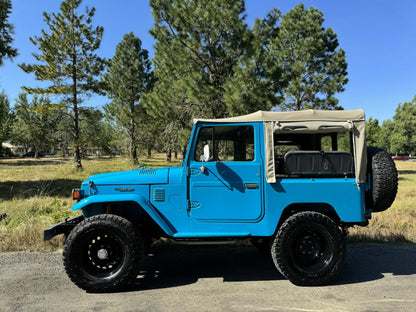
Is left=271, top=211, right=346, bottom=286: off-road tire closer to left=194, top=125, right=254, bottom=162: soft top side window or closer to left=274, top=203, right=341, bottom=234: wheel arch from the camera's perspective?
left=274, top=203, right=341, bottom=234: wheel arch

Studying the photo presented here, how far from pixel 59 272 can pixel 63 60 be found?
18.8 m

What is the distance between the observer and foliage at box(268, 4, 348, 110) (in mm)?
20906

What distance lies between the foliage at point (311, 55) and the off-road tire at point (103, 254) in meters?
18.7

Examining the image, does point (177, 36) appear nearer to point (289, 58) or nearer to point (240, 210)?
point (289, 58)

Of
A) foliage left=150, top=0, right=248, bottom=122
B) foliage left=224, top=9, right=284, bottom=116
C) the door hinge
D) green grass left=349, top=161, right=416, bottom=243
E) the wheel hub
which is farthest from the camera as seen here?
foliage left=150, top=0, right=248, bottom=122

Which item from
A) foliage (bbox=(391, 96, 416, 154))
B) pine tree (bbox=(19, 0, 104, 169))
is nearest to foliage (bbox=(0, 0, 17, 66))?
pine tree (bbox=(19, 0, 104, 169))

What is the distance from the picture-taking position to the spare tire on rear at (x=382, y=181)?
12.7ft

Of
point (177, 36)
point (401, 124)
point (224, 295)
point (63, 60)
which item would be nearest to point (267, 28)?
point (177, 36)

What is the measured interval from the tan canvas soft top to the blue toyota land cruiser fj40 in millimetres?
13

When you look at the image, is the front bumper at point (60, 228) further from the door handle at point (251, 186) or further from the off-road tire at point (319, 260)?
the off-road tire at point (319, 260)

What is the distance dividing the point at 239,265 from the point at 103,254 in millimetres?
2011

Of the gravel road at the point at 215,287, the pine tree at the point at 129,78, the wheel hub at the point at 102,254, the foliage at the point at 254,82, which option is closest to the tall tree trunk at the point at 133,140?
the pine tree at the point at 129,78

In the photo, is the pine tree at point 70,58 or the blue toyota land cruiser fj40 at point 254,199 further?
the pine tree at point 70,58

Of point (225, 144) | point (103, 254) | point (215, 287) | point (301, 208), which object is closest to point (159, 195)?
point (103, 254)
